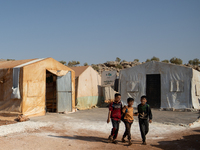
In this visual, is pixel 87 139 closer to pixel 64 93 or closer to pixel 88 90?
pixel 64 93

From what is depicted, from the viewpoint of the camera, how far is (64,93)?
12375 mm

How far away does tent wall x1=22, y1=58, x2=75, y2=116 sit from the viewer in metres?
10.1

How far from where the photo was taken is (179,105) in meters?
14.4

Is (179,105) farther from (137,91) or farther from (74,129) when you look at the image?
(74,129)

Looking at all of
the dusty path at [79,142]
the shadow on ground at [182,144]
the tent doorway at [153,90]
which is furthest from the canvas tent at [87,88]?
the shadow on ground at [182,144]

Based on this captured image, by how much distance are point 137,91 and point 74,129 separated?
9209 millimetres

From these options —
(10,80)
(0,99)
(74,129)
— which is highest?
(10,80)

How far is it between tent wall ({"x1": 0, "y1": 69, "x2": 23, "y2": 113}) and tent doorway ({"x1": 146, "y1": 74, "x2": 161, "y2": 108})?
925 centimetres

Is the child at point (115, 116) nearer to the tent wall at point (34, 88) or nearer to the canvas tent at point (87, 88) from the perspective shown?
the tent wall at point (34, 88)

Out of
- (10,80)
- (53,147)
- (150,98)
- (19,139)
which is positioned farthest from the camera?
(150,98)

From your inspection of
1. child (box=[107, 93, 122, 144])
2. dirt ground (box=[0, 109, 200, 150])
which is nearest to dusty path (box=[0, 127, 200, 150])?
dirt ground (box=[0, 109, 200, 150])

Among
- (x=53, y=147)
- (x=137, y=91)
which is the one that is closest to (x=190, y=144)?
(x=53, y=147)

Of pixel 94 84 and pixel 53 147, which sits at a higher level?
pixel 94 84

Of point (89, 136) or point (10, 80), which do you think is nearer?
point (89, 136)
